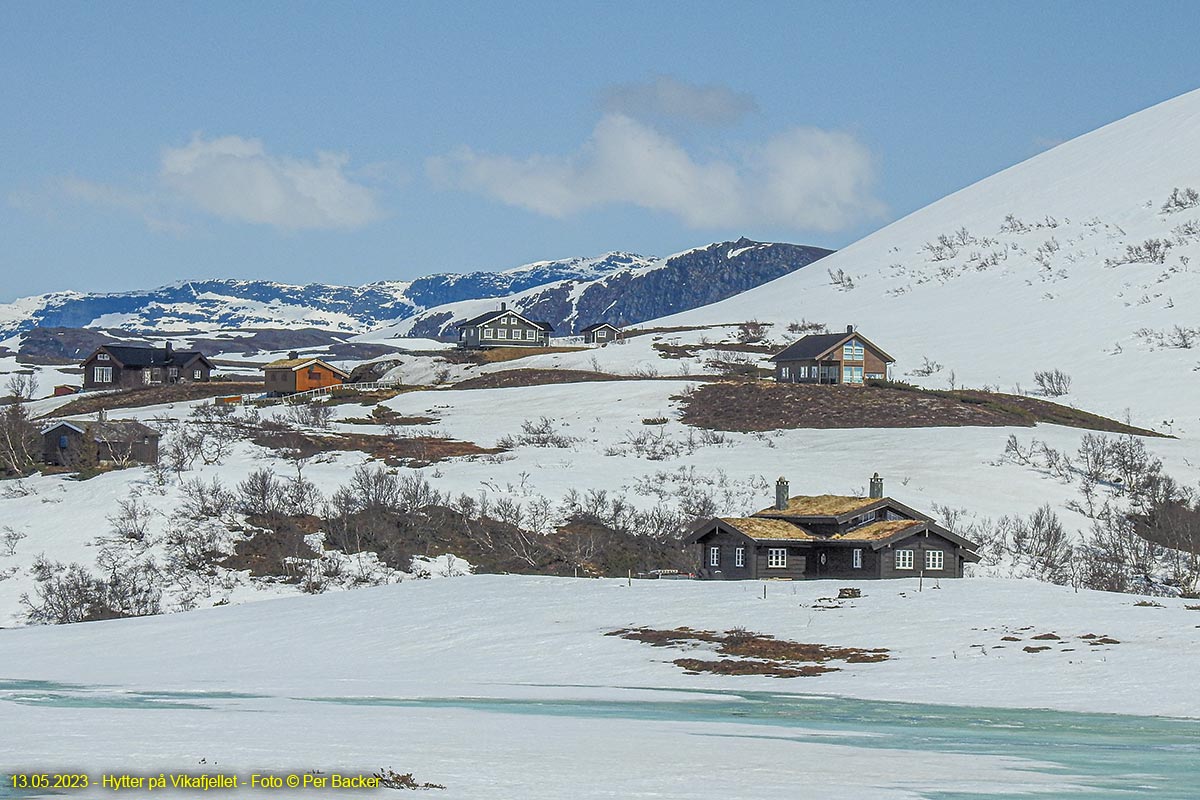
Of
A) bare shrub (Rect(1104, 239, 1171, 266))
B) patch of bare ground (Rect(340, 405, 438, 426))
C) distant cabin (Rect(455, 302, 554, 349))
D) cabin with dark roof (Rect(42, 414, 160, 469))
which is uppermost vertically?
bare shrub (Rect(1104, 239, 1171, 266))

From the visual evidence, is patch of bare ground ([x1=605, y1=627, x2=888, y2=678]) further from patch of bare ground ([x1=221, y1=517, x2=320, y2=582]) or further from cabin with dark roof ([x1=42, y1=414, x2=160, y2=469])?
cabin with dark roof ([x1=42, y1=414, x2=160, y2=469])

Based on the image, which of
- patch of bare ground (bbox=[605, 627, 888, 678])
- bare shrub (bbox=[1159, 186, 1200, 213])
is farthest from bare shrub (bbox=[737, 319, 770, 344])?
patch of bare ground (bbox=[605, 627, 888, 678])

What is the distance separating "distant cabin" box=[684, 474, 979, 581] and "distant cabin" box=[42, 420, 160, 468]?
41840 millimetres

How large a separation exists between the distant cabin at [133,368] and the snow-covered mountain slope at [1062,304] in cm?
6614

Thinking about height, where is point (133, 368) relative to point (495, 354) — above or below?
below

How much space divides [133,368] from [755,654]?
12108cm

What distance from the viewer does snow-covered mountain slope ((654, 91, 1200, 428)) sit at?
12850 cm

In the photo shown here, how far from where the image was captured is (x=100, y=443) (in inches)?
3386

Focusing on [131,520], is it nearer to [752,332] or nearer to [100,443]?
[100,443]

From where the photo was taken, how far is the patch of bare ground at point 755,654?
131 ft

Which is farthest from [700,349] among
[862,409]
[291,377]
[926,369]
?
[291,377]

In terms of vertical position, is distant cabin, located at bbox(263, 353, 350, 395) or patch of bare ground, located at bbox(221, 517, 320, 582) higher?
distant cabin, located at bbox(263, 353, 350, 395)

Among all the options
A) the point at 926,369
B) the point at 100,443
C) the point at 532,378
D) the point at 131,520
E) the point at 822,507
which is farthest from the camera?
the point at 926,369

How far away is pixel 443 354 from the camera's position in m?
166
